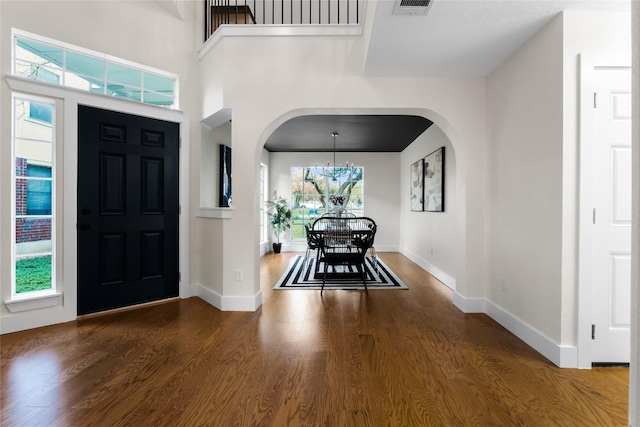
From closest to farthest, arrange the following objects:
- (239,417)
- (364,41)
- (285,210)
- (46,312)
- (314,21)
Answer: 1. (239,417)
2. (46,312)
3. (364,41)
4. (314,21)
5. (285,210)

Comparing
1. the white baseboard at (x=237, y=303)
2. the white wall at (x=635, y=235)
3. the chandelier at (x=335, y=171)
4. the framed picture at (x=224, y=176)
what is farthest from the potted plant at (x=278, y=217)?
the white wall at (x=635, y=235)

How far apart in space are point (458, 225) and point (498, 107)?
1245 mm

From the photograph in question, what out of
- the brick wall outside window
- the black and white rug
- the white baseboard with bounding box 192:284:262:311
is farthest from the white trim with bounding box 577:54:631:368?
the brick wall outside window

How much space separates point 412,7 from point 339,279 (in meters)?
3.53

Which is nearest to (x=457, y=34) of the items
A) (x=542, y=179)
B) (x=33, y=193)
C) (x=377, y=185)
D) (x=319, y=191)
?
(x=542, y=179)

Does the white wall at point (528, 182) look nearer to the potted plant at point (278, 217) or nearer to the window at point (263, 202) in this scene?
the potted plant at point (278, 217)

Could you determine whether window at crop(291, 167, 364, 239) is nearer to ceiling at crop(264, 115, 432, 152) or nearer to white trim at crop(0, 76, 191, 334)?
ceiling at crop(264, 115, 432, 152)

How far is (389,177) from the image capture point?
788 centimetres

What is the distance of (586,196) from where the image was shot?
85.2 inches

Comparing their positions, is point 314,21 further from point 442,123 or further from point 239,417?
point 239,417

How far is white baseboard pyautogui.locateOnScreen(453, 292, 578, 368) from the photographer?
218 centimetres

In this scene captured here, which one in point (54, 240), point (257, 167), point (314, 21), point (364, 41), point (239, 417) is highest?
point (314, 21)

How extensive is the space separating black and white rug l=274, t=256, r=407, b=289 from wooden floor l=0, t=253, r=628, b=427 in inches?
45.5

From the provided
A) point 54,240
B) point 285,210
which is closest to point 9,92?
point 54,240
